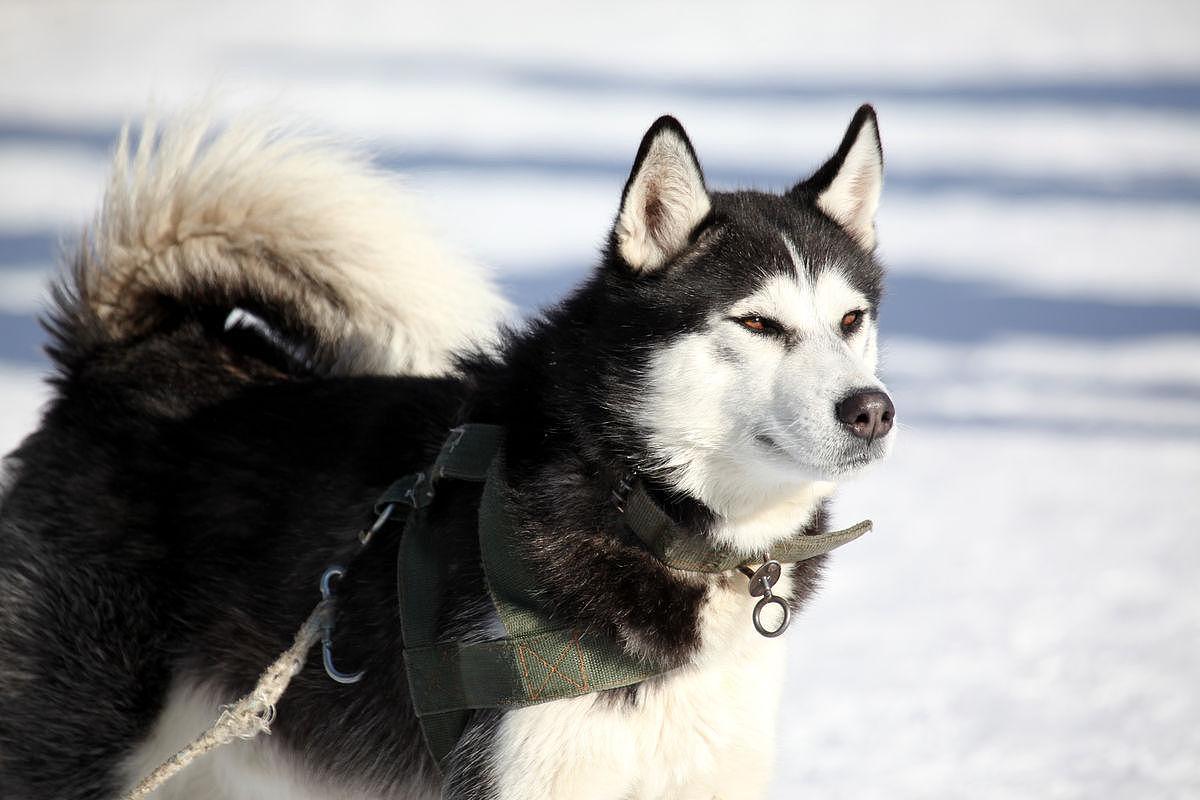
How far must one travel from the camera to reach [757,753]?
1.63m

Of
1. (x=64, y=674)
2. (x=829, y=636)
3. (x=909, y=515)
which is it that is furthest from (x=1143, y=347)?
(x=64, y=674)

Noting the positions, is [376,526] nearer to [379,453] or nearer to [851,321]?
[379,453]

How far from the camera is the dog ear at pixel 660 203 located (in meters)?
1.62

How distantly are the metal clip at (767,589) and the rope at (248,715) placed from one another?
646mm

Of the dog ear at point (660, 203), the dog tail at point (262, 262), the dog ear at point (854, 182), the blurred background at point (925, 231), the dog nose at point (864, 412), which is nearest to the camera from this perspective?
the dog nose at point (864, 412)

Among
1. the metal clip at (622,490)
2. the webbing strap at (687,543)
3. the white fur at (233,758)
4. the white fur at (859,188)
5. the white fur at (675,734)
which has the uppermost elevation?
the white fur at (859,188)

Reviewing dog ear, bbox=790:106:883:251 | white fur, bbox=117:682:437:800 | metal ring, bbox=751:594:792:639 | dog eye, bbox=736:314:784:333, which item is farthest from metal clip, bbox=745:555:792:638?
white fur, bbox=117:682:437:800

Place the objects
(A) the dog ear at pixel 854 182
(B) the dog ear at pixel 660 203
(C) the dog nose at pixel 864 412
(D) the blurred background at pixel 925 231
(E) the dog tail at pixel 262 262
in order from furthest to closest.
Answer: (D) the blurred background at pixel 925 231 < (E) the dog tail at pixel 262 262 < (A) the dog ear at pixel 854 182 < (B) the dog ear at pixel 660 203 < (C) the dog nose at pixel 864 412

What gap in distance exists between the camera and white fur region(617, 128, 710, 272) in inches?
64.3

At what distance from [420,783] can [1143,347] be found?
4217 mm

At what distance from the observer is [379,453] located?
6.11 ft

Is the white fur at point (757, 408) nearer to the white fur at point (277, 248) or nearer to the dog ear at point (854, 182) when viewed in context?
the dog ear at point (854, 182)

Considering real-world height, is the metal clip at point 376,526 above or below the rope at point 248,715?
Answer: above

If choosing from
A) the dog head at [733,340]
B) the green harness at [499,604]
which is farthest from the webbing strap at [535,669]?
the dog head at [733,340]
